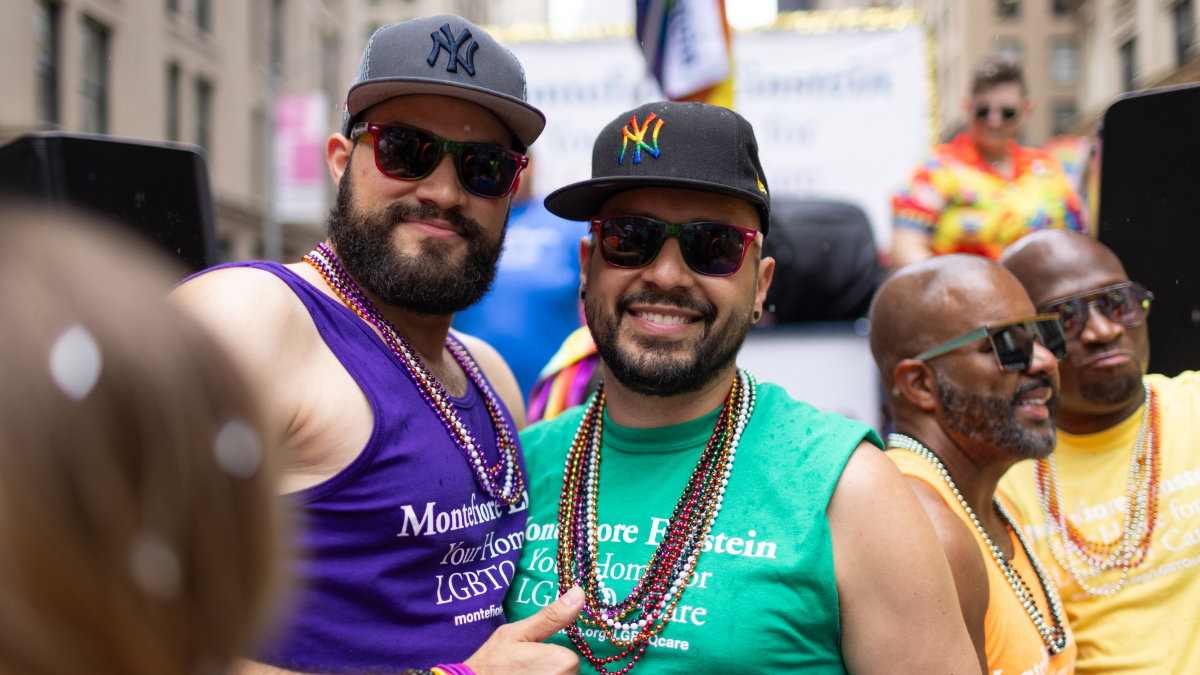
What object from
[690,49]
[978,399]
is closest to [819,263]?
[690,49]

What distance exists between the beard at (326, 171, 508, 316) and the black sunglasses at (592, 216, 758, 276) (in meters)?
0.39

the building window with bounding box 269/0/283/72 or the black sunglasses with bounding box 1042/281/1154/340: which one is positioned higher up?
the building window with bounding box 269/0/283/72

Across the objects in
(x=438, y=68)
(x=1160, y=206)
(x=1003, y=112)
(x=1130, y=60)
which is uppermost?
(x=1130, y=60)

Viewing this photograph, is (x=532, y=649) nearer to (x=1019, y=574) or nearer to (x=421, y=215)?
(x=421, y=215)

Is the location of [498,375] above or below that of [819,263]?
below

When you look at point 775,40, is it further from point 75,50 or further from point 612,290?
point 75,50

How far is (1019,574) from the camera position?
241cm

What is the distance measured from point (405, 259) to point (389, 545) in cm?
71

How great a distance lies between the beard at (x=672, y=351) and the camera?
2.09 m

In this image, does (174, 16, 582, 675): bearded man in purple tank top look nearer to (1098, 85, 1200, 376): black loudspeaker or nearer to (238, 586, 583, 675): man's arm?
(238, 586, 583, 675): man's arm

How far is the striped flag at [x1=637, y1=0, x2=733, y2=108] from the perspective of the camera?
4.35 m

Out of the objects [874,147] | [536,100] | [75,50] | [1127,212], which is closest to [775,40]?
[874,147]

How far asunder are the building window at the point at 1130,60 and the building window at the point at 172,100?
18318mm

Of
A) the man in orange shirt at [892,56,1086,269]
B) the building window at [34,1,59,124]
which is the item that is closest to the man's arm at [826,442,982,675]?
the man in orange shirt at [892,56,1086,269]
